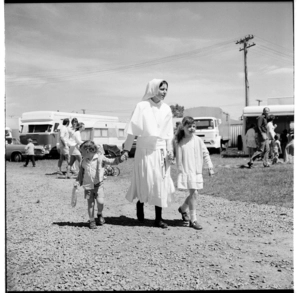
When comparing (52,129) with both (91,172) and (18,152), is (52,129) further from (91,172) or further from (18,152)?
(91,172)

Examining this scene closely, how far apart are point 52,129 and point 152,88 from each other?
10952mm

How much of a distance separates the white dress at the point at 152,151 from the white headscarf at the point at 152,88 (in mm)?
86

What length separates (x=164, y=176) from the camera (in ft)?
14.0

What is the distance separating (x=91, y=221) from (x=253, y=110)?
466 inches

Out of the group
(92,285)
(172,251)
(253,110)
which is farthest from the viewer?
(253,110)

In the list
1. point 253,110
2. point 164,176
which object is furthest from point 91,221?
point 253,110

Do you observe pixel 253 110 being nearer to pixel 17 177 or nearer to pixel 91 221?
pixel 17 177

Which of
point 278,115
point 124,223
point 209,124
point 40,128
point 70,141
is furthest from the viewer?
point 209,124

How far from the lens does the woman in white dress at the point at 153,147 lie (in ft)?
13.8

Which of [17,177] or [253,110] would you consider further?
[253,110]

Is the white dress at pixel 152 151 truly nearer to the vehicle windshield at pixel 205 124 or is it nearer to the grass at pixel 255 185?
the grass at pixel 255 185

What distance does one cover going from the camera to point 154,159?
4.25m

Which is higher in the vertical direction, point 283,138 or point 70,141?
point 283,138

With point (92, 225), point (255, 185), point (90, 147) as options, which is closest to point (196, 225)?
point (92, 225)
